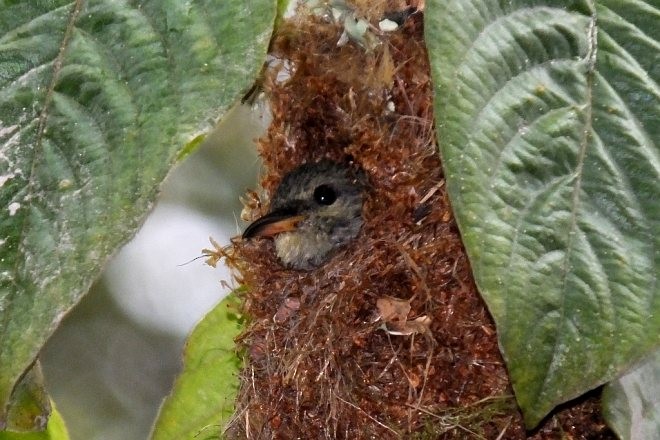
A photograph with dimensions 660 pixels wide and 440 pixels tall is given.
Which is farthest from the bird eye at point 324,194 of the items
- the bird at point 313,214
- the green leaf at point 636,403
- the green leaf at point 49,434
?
the green leaf at point 636,403

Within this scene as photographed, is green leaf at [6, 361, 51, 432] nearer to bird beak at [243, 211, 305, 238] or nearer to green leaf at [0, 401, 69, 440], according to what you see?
green leaf at [0, 401, 69, 440]

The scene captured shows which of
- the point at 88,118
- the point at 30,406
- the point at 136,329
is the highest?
the point at 88,118

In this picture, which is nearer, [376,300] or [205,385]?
[376,300]

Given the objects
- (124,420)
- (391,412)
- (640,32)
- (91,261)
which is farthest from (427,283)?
(124,420)

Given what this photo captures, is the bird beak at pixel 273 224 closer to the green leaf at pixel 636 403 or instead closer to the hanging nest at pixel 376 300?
the hanging nest at pixel 376 300

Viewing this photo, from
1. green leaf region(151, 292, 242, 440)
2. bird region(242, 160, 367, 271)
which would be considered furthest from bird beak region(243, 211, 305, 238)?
green leaf region(151, 292, 242, 440)

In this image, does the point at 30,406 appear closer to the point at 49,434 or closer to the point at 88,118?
the point at 88,118

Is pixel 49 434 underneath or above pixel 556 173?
underneath

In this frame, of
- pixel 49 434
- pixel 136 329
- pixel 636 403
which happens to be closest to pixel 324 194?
pixel 49 434
